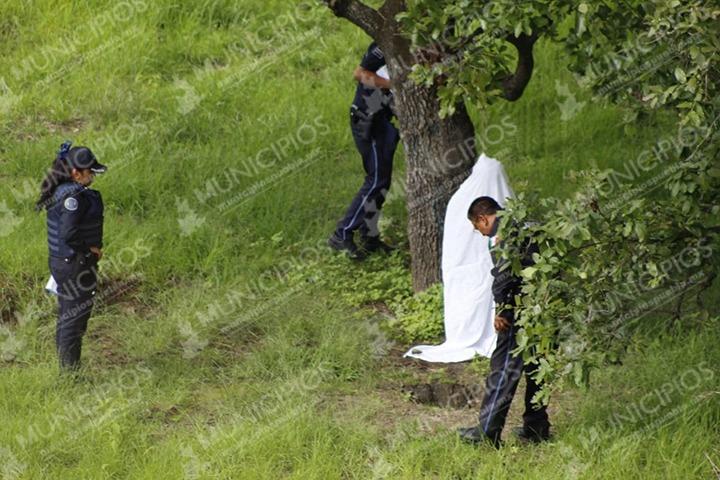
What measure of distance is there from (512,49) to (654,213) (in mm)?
7025

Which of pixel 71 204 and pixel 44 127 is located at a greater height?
pixel 44 127

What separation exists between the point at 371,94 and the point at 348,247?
123cm

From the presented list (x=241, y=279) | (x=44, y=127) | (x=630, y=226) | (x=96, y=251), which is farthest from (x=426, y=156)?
(x=44, y=127)

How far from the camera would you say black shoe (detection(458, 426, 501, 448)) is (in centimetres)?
708

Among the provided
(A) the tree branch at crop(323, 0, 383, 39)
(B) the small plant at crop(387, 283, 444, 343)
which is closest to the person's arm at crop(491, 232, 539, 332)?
(B) the small plant at crop(387, 283, 444, 343)

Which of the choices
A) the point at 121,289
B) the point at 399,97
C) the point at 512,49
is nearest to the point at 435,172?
the point at 399,97

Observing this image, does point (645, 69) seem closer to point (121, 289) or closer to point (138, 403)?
point (138, 403)

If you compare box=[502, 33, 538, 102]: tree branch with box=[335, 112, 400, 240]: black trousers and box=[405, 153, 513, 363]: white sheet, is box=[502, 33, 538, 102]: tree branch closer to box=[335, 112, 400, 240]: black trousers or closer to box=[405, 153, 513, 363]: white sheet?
box=[405, 153, 513, 363]: white sheet

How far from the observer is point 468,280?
852 centimetres

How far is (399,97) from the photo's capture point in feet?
29.6

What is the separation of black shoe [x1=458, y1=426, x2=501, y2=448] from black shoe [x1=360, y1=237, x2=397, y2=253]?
9.95 ft

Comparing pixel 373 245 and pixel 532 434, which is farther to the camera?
pixel 373 245

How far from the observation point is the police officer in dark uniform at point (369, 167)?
9.70 m

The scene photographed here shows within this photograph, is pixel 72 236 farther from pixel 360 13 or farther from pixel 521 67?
pixel 521 67
